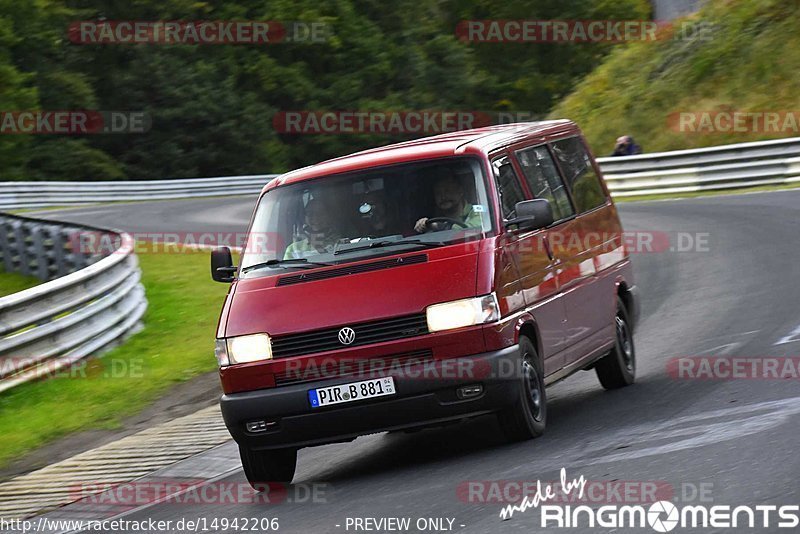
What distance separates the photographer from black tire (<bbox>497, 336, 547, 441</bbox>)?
8406 millimetres

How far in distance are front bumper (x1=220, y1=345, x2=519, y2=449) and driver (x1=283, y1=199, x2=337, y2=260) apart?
1071 millimetres

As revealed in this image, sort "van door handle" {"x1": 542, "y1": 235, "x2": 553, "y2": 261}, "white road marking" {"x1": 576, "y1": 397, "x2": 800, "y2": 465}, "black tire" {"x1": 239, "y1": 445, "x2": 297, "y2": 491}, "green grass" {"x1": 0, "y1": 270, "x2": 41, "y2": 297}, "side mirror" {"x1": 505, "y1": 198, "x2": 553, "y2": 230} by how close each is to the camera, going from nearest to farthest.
→ "white road marking" {"x1": 576, "y1": 397, "x2": 800, "y2": 465}, "black tire" {"x1": 239, "y1": 445, "x2": 297, "y2": 491}, "side mirror" {"x1": 505, "y1": 198, "x2": 553, "y2": 230}, "van door handle" {"x1": 542, "y1": 235, "x2": 553, "y2": 261}, "green grass" {"x1": 0, "y1": 270, "x2": 41, "y2": 297}

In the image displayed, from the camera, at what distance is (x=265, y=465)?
28.6 ft

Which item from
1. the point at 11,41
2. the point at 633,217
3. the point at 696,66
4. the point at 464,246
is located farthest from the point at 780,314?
the point at 11,41

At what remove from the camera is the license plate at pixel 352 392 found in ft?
27.0

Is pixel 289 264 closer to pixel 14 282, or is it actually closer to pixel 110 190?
pixel 14 282

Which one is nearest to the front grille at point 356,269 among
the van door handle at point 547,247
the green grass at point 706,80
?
the van door handle at point 547,247

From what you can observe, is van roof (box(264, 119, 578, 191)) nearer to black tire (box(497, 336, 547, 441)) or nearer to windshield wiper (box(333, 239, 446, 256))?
windshield wiper (box(333, 239, 446, 256))

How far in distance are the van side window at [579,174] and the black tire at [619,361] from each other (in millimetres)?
872

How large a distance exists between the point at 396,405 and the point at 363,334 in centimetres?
46

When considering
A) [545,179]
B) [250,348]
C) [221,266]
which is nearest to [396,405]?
[250,348]

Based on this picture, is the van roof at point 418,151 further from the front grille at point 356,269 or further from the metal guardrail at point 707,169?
the metal guardrail at point 707,169

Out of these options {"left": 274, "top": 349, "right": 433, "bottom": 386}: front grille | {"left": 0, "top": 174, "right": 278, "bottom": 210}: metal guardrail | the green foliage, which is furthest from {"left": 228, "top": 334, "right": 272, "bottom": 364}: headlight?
the green foliage

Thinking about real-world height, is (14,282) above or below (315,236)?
below
